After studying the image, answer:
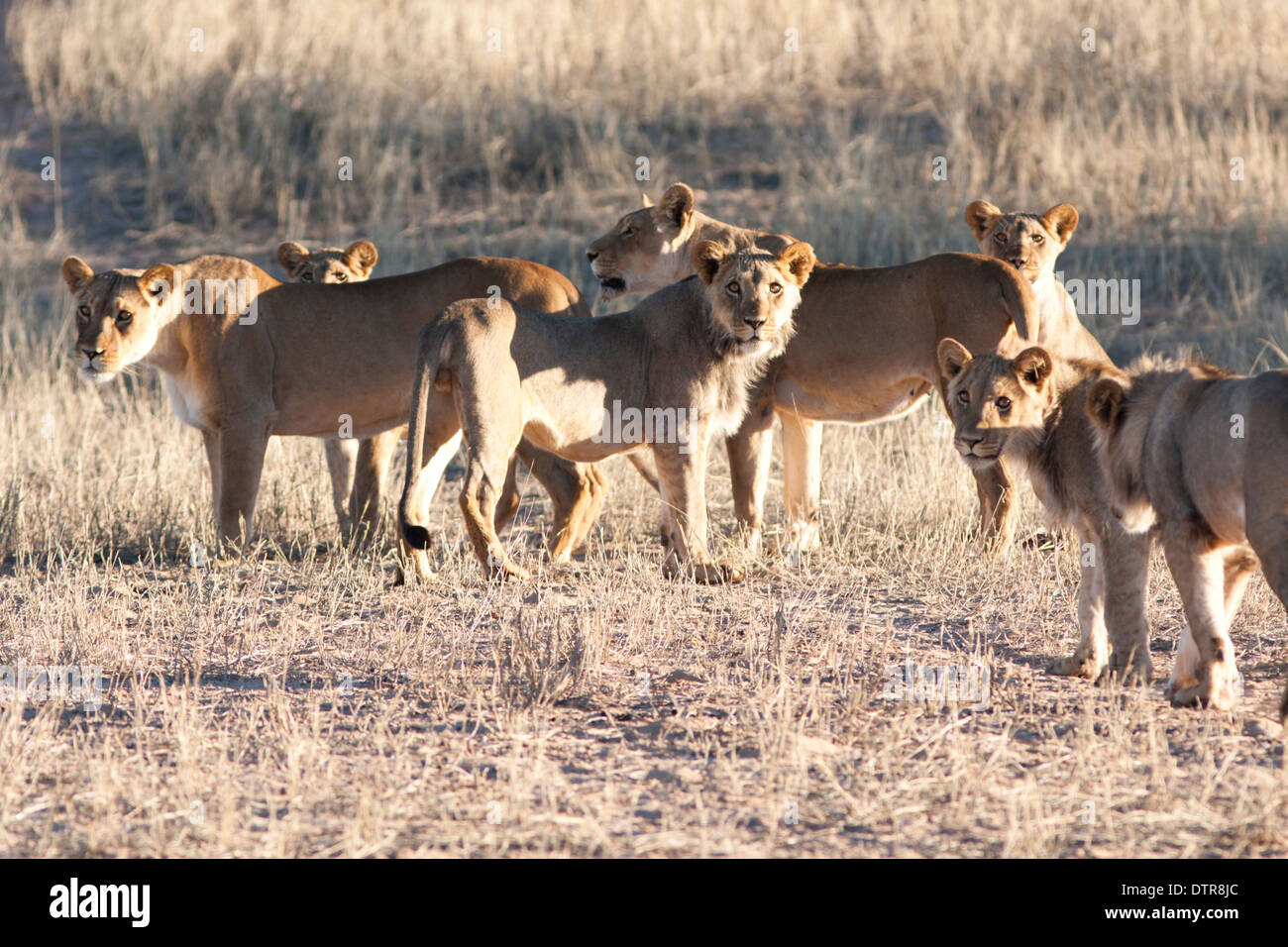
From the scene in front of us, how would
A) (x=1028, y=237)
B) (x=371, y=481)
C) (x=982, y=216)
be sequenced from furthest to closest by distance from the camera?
(x=371, y=481), (x=982, y=216), (x=1028, y=237)

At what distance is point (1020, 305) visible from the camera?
268 inches

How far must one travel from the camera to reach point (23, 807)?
4078 millimetres

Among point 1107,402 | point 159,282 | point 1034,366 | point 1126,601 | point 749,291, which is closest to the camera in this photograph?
point 1107,402

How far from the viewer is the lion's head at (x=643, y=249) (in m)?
7.66

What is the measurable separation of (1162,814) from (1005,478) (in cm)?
316

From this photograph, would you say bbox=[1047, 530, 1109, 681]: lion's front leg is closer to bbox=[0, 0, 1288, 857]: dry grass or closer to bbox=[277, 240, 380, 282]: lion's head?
bbox=[0, 0, 1288, 857]: dry grass

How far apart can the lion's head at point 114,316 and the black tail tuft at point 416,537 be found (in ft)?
5.29

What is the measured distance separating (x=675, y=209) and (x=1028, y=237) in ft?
5.24

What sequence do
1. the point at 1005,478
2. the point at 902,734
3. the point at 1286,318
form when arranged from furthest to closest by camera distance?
1. the point at 1286,318
2. the point at 1005,478
3. the point at 902,734

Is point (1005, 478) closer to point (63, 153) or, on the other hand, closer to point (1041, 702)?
point (1041, 702)

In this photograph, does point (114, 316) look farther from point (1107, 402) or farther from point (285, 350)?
point (1107, 402)

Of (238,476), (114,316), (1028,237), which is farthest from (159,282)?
(1028,237)

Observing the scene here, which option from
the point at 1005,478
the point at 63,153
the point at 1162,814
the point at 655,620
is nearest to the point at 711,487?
the point at 1005,478

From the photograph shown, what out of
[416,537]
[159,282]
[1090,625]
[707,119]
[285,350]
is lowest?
[1090,625]
